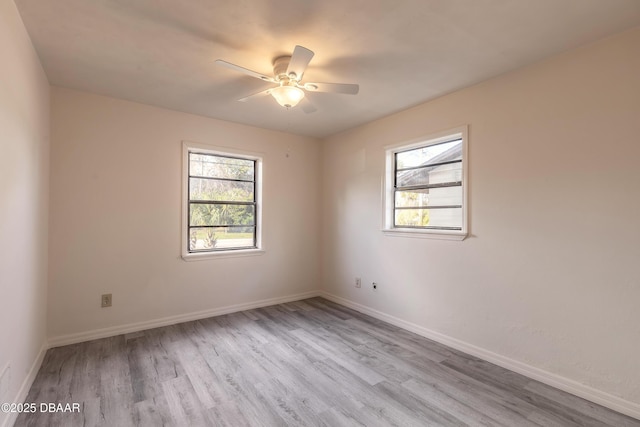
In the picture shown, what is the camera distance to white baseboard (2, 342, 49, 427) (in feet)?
5.87

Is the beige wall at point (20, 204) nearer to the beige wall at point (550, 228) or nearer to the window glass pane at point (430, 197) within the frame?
the beige wall at point (550, 228)

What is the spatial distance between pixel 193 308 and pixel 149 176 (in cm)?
161

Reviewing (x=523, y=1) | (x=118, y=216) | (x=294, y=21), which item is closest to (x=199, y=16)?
(x=294, y=21)

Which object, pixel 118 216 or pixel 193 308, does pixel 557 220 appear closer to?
pixel 193 308

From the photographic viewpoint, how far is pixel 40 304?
2.59 metres

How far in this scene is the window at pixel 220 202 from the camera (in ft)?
12.2

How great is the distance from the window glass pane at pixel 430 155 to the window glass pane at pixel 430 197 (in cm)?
31

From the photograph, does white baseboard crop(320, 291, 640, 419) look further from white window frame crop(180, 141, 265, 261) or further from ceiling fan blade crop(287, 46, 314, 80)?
ceiling fan blade crop(287, 46, 314, 80)

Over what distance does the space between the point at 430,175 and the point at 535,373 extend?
1.97 metres

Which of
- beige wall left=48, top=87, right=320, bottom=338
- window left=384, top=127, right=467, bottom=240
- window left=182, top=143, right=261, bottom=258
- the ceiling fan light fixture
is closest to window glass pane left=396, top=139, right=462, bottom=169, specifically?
window left=384, top=127, right=467, bottom=240

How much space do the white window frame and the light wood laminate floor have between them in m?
0.90

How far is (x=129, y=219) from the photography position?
3.24 m

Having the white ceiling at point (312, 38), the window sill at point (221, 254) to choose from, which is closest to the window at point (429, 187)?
the white ceiling at point (312, 38)

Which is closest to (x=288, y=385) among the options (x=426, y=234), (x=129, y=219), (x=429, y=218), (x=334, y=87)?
(x=426, y=234)
